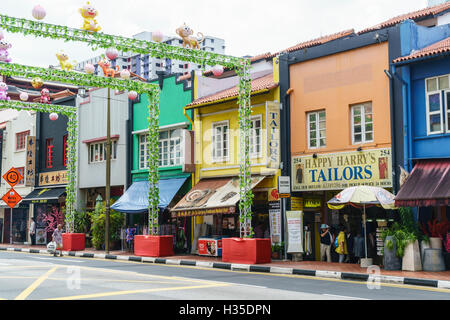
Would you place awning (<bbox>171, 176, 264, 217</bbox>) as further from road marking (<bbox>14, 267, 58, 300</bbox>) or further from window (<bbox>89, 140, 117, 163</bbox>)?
road marking (<bbox>14, 267, 58, 300</bbox>)

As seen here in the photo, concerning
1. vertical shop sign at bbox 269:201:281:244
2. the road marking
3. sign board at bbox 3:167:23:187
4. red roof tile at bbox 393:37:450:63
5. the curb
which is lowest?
the curb

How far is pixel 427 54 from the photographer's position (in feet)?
57.6

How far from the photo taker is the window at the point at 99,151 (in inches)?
1195

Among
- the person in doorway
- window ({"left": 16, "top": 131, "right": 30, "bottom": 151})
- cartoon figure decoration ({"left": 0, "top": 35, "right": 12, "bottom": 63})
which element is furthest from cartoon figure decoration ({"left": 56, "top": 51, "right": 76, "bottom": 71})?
window ({"left": 16, "top": 131, "right": 30, "bottom": 151})

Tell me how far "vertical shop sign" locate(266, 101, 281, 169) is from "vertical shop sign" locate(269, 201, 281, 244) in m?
1.54

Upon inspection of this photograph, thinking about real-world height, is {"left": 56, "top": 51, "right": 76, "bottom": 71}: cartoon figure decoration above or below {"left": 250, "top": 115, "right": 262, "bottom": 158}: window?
above

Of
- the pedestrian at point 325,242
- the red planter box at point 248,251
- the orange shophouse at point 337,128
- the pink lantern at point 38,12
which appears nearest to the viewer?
the pink lantern at point 38,12

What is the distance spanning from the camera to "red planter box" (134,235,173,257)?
2334cm

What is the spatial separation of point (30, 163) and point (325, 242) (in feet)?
71.2

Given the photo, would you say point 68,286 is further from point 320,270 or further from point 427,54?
point 427,54

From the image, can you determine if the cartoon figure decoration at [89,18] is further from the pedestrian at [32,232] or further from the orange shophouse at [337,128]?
the pedestrian at [32,232]

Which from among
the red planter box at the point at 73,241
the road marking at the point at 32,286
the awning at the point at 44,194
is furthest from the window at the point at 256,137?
the awning at the point at 44,194

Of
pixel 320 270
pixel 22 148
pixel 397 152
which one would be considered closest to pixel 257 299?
pixel 320 270

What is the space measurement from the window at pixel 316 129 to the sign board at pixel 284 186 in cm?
155
